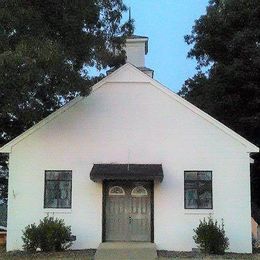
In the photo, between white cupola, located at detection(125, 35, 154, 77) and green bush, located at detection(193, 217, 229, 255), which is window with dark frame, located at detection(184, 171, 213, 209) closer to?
green bush, located at detection(193, 217, 229, 255)

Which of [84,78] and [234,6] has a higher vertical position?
[234,6]

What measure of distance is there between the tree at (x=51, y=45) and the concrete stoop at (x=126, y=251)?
17.6 feet

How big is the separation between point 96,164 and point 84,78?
355cm

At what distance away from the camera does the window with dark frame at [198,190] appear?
20.5m

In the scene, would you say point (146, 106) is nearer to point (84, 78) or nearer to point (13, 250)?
point (84, 78)

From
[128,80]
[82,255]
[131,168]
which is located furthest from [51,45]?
[82,255]

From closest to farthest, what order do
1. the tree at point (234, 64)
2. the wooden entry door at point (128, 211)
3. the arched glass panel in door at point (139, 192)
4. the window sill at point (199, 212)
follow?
the window sill at point (199, 212), the wooden entry door at point (128, 211), the arched glass panel in door at point (139, 192), the tree at point (234, 64)

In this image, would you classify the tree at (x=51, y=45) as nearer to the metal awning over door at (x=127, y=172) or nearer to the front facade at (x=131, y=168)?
the front facade at (x=131, y=168)

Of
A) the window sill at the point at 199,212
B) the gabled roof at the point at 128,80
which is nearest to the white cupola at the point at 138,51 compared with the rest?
the gabled roof at the point at 128,80

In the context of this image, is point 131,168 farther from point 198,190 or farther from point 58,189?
point 58,189

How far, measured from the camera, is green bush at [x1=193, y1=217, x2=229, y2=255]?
1875 cm

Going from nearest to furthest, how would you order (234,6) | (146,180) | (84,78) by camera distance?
(84,78) → (146,180) → (234,6)

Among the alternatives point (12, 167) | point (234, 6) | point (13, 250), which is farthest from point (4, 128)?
point (234, 6)

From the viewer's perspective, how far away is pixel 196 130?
20.8 meters
